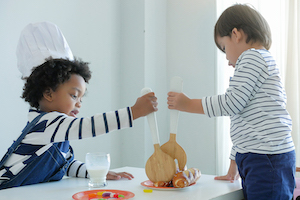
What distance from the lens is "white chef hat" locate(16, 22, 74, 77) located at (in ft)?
3.41

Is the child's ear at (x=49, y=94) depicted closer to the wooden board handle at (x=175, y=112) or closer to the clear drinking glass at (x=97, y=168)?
the clear drinking glass at (x=97, y=168)

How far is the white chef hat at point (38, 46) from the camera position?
1.04 metres

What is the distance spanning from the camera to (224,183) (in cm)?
87

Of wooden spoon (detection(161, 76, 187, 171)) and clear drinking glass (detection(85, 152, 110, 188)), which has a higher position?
wooden spoon (detection(161, 76, 187, 171))

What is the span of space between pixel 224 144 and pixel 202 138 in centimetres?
19

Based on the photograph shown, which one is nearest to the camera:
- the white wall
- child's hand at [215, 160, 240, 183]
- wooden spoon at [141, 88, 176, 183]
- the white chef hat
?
wooden spoon at [141, 88, 176, 183]

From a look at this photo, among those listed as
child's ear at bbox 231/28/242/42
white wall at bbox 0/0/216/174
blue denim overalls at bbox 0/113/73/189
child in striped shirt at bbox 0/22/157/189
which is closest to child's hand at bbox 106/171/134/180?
child in striped shirt at bbox 0/22/157/189

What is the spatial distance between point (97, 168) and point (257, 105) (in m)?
0.45

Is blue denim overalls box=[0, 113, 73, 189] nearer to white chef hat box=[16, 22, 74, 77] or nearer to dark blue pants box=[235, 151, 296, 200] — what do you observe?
white chef hat box=[16, 22, 74, 77]

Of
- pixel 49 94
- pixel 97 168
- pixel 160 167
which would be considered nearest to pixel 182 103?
pixel 160 167

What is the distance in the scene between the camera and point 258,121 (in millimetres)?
837

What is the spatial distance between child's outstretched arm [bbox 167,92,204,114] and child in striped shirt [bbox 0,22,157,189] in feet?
0.16

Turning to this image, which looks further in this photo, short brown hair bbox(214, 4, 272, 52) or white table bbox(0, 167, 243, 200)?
short brown hair bbox(214, 4, 272, 52)

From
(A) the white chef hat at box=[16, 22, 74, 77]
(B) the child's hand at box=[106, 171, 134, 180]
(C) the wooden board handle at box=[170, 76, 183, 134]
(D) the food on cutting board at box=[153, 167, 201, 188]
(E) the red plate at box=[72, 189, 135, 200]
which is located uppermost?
(A) the white chef hat at box=[16, 22, 74, 77]
